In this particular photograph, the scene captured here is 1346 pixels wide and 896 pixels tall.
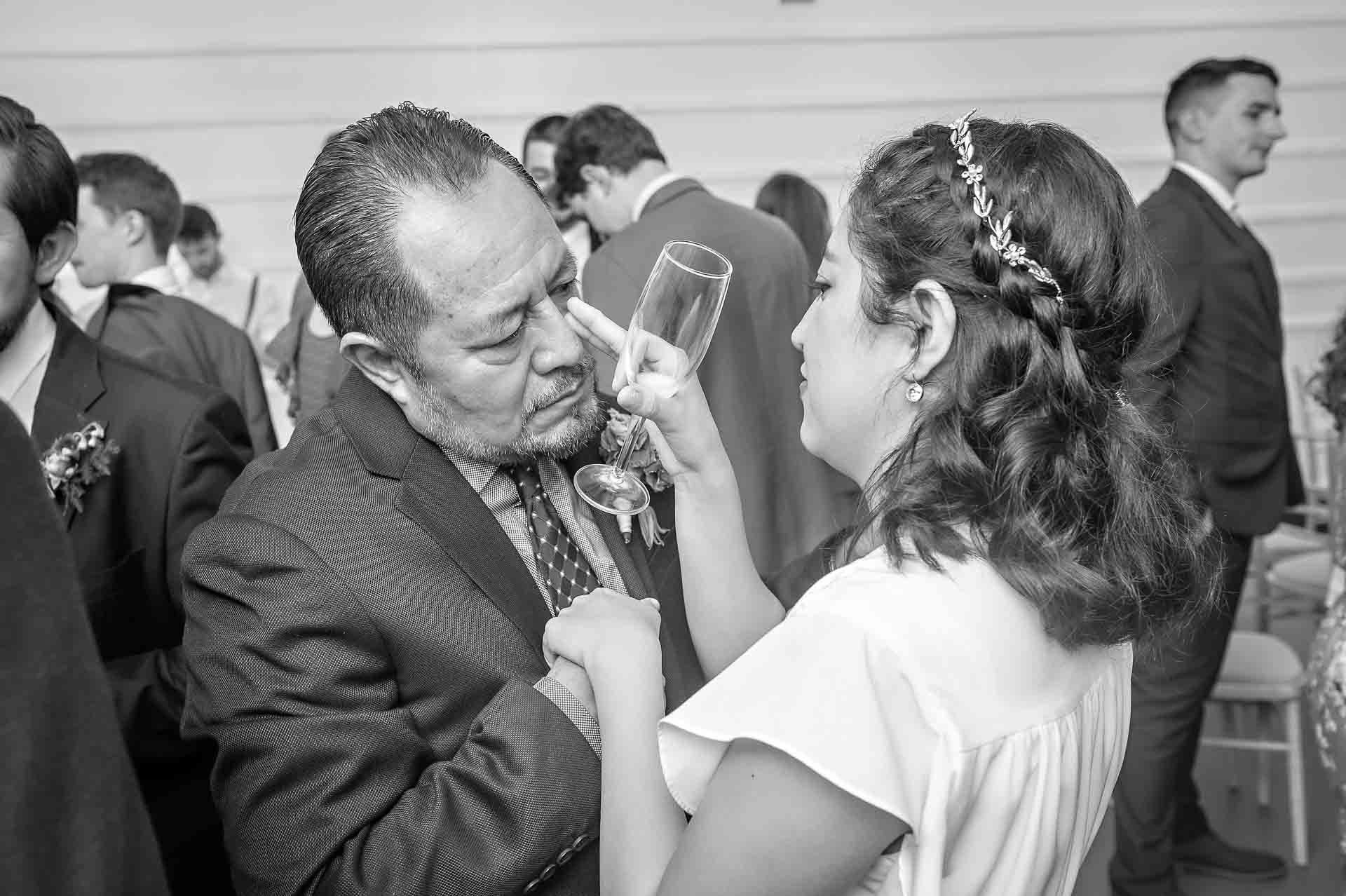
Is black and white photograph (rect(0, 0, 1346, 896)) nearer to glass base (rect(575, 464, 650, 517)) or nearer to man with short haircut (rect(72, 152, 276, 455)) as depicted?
glass base (rect(575, 464, 650, 517))

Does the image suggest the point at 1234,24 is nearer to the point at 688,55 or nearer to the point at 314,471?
the point at 688,55

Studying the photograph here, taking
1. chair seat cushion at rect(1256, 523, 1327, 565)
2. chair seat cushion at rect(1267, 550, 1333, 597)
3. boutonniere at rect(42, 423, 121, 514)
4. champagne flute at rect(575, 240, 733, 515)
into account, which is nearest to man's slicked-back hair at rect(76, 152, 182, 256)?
boutonniere at rect(42, 423, 121, 514)

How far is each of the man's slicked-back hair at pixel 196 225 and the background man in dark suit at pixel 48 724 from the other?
6.33 meters

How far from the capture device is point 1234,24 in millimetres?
8156

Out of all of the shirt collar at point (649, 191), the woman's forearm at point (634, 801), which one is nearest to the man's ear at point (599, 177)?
the shirt collar at point (649, 191)

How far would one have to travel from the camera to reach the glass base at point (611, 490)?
5.58ft

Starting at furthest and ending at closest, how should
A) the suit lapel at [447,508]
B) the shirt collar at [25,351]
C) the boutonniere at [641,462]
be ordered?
the shirt collar at [25,351] < the boutonniere at [641,462] < the suit lapel at [447,508]

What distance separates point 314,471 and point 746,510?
7.12ft

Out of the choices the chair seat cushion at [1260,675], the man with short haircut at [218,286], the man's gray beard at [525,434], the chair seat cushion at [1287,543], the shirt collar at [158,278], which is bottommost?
the chair seat cushion at [1287,543]

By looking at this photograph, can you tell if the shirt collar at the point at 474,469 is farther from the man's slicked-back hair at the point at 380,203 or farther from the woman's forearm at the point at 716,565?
the woman's forearm at the point at 716,565

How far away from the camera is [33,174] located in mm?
2105

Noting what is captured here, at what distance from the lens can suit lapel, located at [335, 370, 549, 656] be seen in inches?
61.5

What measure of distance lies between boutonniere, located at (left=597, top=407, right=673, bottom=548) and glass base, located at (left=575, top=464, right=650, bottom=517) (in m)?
0.04

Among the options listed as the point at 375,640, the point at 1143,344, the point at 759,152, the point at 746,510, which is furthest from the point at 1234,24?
the point at 375,640
